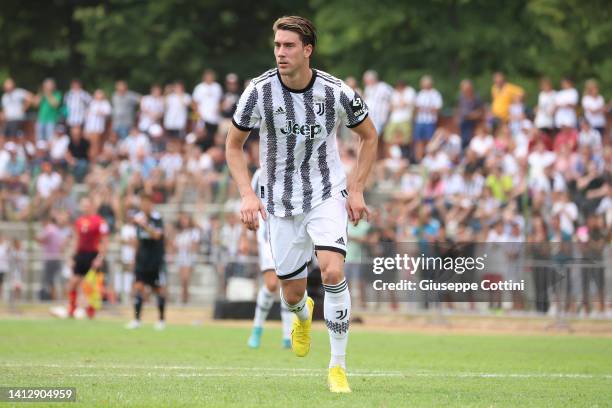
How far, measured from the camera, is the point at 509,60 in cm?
3338

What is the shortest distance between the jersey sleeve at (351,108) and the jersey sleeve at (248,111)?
671mm

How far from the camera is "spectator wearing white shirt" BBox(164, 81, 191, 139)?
30.0 m

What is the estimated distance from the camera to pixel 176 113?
30000 millimetres

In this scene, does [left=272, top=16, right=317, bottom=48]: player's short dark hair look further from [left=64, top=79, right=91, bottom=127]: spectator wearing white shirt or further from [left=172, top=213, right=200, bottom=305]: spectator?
[left=64, top=79, right=91, bottom=127]: spectator wearing white shirt

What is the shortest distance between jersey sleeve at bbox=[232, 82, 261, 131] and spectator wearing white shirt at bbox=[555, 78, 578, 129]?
1619cm

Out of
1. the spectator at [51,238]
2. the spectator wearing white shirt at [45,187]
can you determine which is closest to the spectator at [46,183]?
the spectator wearing white shirt at [45,187]

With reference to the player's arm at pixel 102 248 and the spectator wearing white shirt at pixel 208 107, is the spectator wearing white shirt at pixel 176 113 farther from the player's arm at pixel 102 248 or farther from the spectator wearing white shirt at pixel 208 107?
the player's arm at pixel 102 248

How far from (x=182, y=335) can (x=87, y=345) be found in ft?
10.6

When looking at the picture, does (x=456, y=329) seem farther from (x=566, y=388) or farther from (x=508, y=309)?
(x=566, y=388)

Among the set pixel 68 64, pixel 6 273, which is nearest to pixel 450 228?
pixel 6 273

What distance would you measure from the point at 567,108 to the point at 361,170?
52.3 ft

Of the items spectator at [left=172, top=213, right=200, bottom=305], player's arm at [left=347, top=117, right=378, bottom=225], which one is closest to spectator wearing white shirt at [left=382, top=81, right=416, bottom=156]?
spectator at [left=172, top=213, right=200, bottom=305]

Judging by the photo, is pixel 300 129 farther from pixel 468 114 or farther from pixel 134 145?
pixel 134 145

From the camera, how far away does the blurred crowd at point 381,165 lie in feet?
76.8
